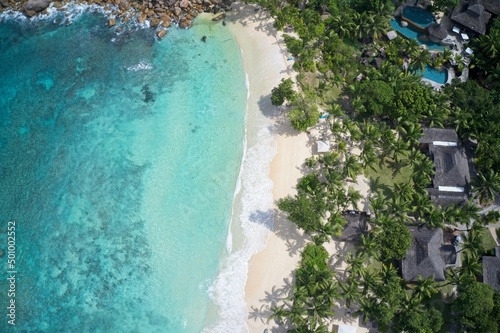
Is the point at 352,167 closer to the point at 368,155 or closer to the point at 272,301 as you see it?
the point at 368,155

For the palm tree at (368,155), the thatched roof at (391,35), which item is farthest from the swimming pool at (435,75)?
the palm tree at (368,155)

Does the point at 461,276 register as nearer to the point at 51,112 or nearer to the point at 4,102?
the point at 51,112

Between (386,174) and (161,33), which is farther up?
(161,33)

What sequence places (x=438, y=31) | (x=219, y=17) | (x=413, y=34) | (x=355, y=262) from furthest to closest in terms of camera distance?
(x=219, y=17), (x=413, y=34), (x=438, y=31), (x=355, y=262)

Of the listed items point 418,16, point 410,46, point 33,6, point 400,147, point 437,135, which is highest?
point 33,6

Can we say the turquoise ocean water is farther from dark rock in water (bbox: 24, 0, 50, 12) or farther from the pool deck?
the pool deck

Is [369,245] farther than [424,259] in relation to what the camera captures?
No

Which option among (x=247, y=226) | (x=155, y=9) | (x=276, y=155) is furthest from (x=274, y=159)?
(x=155, y=9)

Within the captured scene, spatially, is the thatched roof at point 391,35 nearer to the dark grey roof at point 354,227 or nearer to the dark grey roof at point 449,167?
the dark grey roof at point 449,167

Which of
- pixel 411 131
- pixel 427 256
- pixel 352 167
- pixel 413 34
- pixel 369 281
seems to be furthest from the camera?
pixel 413 34
